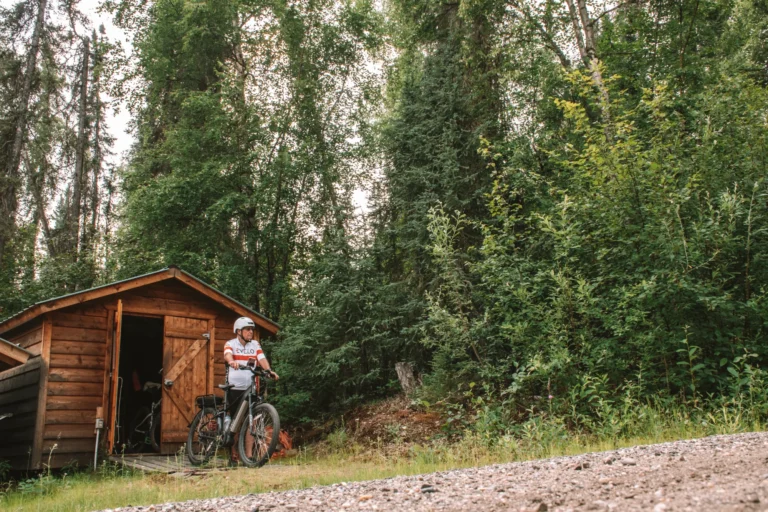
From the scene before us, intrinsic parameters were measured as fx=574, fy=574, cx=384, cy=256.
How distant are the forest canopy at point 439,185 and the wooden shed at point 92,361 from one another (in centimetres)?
273

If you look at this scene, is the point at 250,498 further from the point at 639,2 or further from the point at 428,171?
the point at 639,2

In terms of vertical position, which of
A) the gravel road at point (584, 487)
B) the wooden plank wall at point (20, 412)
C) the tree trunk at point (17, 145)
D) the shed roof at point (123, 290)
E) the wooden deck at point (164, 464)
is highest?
the tree trunk at point (17, 145)

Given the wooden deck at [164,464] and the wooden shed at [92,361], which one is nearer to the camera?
the wooden deck at [164,464]

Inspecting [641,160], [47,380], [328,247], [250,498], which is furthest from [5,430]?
[641,160]

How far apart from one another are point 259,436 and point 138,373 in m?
8.72

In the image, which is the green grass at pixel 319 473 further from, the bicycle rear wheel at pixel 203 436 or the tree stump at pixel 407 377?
the tree stump at pixel 407 377

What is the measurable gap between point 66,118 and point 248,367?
19.8 meters

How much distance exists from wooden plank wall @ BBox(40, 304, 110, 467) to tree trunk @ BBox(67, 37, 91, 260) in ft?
41.6

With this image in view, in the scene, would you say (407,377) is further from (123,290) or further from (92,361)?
(92,361)

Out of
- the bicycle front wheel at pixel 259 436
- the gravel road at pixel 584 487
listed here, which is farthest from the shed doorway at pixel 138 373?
the gravel road at pixel 584 487

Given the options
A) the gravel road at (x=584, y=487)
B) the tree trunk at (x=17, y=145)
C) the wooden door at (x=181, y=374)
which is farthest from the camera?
the tree trunk at (x=17, y=145)

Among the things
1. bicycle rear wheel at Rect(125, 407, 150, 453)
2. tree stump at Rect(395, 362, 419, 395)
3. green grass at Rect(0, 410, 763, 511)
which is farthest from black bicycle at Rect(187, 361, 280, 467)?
tree stump at Rect(395, 362, 419, 395)

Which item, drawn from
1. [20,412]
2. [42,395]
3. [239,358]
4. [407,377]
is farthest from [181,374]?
[407,377]

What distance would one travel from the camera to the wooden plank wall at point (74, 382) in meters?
9.45
